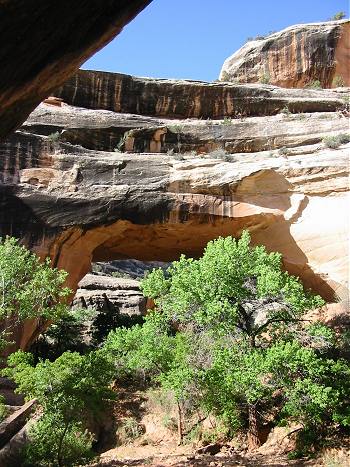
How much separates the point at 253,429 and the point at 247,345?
233cm

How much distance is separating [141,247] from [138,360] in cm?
727

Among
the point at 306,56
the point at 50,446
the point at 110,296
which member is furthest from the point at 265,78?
the point at 50,446

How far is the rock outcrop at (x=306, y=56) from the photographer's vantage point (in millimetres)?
31734

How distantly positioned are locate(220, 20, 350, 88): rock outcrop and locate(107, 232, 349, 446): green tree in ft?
72.5

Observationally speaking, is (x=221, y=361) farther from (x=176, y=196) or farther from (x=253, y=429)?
(x=176, y=196)

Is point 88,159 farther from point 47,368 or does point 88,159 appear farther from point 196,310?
point 47,368

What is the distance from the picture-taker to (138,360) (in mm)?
14641

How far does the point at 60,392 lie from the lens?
34.3 feet

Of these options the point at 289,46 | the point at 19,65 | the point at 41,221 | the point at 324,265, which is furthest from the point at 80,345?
the point at 289,46

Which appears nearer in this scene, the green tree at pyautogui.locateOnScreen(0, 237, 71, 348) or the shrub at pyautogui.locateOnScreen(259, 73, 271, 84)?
the green tree at pyautogui.locateOnScreen(0, 237, 71, 348)

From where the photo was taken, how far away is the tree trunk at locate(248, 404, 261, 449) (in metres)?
12.2

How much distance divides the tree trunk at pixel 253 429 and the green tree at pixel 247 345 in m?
0.03

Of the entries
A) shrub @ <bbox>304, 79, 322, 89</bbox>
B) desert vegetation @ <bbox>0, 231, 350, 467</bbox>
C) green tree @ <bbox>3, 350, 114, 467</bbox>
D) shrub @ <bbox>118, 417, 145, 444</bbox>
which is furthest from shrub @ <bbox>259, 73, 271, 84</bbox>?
green tree @ <bbox>3, 350, 114, 467</bbox>

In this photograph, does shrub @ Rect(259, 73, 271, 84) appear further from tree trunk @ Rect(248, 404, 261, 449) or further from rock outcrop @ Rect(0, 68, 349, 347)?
tree trunk @ Rect(248, 404, 261, 449)
